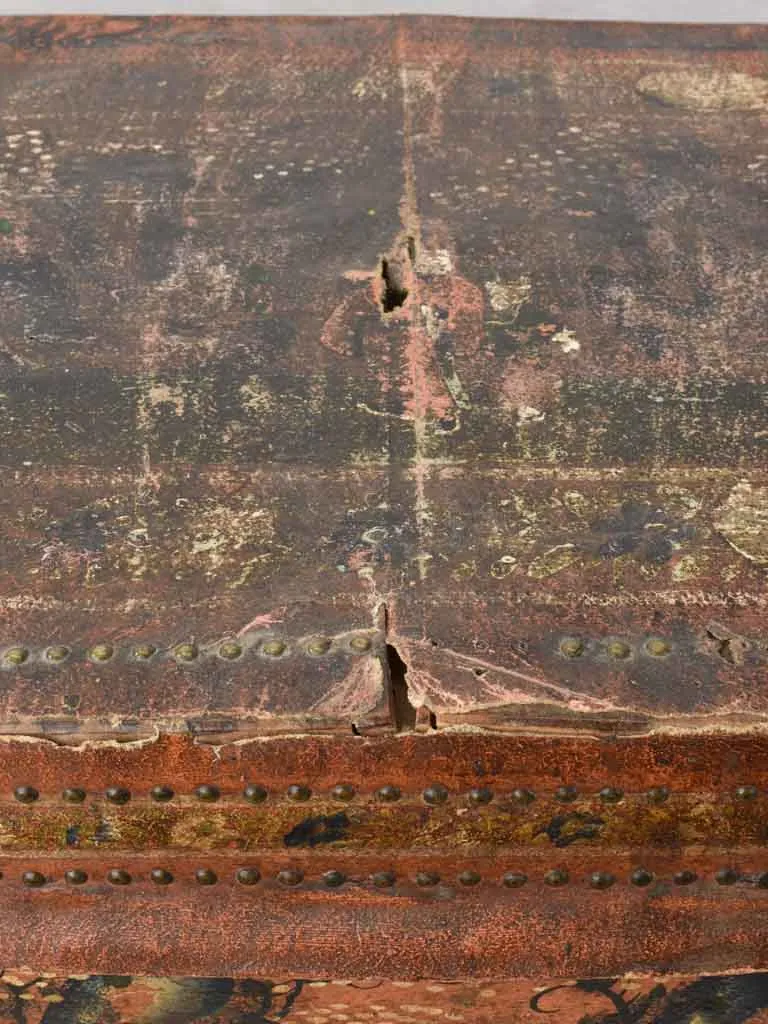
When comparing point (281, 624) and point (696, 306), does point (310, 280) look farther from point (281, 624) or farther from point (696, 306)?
point (281, 624)

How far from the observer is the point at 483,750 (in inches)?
58.6

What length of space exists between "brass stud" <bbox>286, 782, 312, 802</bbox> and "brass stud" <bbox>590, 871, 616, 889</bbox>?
38 cm

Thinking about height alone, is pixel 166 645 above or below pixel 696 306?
below

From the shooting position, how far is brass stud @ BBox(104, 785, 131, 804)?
59.2 inches

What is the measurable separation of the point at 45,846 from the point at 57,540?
38 centimetres

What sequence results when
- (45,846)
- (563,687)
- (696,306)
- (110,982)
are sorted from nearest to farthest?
(563,687)
(45,846)
(110,982)
(696,306)

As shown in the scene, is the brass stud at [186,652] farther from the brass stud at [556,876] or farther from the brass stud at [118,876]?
the brass stud at [556,876]

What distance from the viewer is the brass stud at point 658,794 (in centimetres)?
151

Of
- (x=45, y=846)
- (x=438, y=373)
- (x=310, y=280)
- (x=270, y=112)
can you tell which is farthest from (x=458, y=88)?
(x=45, y=846)

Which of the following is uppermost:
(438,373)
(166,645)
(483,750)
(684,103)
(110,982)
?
(684,103)

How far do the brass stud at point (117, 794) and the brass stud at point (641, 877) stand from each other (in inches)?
24.8

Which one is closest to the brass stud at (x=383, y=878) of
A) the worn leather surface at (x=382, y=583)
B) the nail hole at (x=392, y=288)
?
the worn leather surface at (x=382, y=583)

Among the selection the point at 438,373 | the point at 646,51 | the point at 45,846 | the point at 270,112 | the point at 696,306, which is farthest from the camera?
the point at 646,51

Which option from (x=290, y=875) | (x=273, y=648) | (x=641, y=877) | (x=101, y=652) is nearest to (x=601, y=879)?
(x=641, y=877)
